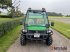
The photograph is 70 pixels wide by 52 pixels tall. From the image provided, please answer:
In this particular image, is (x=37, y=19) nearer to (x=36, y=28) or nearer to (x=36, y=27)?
(x=36, y=27)

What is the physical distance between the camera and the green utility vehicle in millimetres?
13359

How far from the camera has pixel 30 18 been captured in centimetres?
1470

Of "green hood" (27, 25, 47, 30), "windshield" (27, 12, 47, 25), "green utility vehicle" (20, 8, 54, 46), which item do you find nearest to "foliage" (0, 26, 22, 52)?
"green utility vehicle" (20, 8, 54, 46)

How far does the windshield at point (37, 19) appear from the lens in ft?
47.3

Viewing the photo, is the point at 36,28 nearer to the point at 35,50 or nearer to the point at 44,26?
the point at 44,26

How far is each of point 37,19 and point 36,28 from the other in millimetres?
1090

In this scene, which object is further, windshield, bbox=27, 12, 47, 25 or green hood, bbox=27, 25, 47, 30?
windshield, bbox=27, 12, 47, 25

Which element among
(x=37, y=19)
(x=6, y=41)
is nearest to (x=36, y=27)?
(x=37, y=19)

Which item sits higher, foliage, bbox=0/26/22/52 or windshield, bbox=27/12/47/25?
windshield, bbox=27/12/47/25

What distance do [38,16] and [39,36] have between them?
2.05m

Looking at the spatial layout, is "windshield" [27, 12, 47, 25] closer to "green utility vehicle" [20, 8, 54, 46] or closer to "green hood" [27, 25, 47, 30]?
"green utility vehicle" [20, 8, 54, 46]

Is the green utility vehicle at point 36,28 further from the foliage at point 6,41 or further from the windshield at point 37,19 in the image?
the foliage at point 6,41

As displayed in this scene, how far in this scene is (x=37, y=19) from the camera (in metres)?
14.6

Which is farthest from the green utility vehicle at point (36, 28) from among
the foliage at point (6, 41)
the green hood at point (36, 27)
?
the foliage at point (6, 41)
